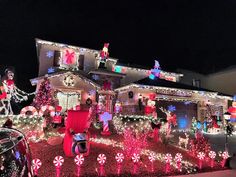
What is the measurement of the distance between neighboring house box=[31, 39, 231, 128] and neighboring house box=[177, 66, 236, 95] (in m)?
6.83

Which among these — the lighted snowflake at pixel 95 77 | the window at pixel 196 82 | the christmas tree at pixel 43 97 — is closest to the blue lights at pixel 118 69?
the lighted snowflake at pixel 95 77

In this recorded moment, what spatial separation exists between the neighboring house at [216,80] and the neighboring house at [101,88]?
6.83 m

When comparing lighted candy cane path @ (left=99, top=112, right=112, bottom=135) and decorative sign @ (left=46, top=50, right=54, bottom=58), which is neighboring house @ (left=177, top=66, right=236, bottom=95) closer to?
decorative sign @ (left=46, top=50, right=54, bottom=58)

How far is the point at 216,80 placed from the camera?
31766mm

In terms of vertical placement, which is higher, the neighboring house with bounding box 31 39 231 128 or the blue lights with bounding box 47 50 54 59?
the blue lights with bounding box 47 50 54 59

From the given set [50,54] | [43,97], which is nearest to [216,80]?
[50,54]

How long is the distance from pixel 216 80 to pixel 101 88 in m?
18.7

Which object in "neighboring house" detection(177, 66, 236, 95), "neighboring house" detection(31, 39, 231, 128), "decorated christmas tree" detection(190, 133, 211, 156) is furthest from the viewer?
"neighboring house" detection(177, 66, 236, 95)

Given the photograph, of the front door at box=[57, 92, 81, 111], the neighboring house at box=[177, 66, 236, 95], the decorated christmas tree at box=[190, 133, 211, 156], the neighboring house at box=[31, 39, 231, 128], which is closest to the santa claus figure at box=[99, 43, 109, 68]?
the neighboring house at box=[31, 39, 231, 128]

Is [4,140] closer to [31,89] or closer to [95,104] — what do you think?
[95,104]

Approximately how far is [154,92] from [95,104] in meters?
5.11

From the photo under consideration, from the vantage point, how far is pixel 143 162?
921 cm

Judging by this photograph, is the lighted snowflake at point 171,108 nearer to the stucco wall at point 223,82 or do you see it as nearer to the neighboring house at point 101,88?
the neighboring house at point 101,88

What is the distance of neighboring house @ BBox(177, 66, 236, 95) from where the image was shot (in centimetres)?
2930
